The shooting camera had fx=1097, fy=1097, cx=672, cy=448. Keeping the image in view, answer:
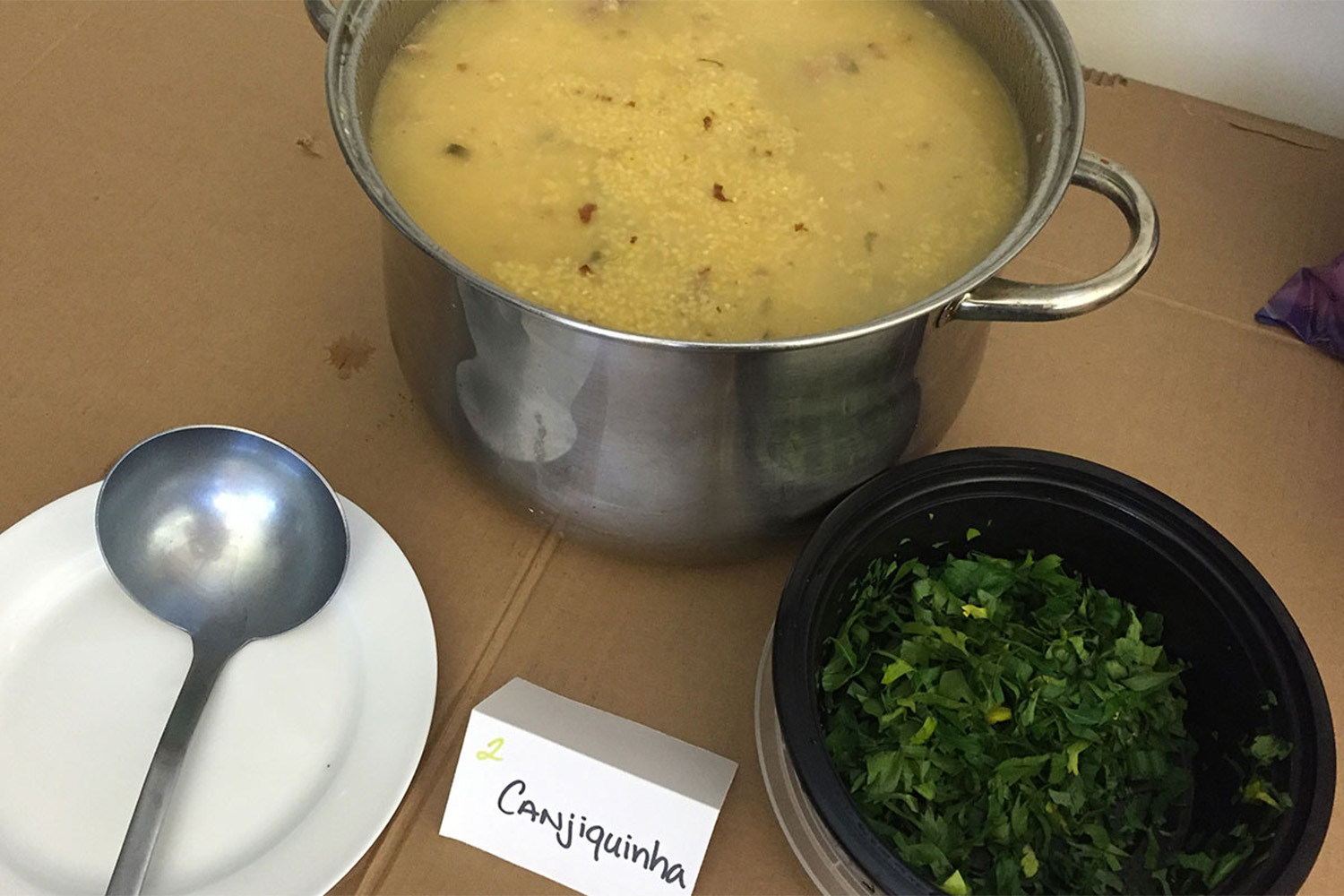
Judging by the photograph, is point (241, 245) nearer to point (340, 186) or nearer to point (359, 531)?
point (340, 186)

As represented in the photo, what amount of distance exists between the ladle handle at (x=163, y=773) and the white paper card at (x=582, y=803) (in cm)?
15

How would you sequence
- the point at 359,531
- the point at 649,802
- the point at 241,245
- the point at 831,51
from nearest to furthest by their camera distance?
the point at 649,802 < the point at 359,531 < the point at 831,51 < the point at 241,245

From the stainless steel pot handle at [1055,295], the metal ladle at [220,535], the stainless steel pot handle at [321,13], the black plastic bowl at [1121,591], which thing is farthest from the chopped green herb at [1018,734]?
the stainless steel pot handle at [321,13]

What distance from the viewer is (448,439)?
2.33ft

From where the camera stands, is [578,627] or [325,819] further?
[578,627]

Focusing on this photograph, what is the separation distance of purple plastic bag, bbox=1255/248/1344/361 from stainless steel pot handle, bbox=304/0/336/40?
76 centimetres

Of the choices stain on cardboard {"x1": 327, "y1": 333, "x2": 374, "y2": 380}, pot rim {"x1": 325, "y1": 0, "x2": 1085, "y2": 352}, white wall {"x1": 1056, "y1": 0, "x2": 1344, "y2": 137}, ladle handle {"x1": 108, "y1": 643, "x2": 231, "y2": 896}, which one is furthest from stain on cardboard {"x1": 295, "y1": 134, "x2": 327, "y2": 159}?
white wall {"x1": 1056, "y1": 0, "x2": 1344, "y2": 137}

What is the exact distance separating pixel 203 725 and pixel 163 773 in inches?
2.0

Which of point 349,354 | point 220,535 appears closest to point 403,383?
point 349,354

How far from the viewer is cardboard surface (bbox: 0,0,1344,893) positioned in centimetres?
71

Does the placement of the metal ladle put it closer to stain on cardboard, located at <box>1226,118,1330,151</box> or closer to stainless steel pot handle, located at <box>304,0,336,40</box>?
stainless steel pot handle, located at <box>304,0,336,40</box>

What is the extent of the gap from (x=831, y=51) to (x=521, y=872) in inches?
23.5

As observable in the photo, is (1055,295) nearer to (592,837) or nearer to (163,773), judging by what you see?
(592,837)

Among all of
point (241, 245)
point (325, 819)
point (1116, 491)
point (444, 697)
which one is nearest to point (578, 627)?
point (444, 697)
